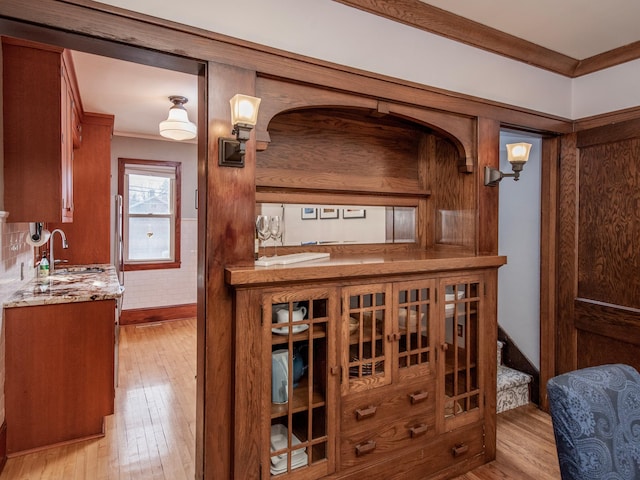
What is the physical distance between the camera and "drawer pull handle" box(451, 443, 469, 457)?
237 cm

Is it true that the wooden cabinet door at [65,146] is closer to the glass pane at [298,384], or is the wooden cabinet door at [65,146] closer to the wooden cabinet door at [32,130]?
the wooden cabinet door at [32,130]

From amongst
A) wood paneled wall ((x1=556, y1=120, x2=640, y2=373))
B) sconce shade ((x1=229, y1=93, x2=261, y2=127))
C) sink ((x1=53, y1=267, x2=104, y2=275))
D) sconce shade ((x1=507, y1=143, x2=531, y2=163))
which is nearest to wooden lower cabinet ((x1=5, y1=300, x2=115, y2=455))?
sink ((x1=53, y1=267, x2=104, y2=275))

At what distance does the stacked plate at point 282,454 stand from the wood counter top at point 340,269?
29.5 inches

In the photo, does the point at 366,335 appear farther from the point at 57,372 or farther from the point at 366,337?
the point at 57,372

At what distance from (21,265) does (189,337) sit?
2374 mm

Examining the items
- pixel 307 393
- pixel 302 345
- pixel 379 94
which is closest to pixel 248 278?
pixel 302 345

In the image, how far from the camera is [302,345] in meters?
1.94

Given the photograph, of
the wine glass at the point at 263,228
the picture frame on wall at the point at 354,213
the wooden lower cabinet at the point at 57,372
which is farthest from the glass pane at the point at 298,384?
the wooden lower cabinet at the point at 57,372

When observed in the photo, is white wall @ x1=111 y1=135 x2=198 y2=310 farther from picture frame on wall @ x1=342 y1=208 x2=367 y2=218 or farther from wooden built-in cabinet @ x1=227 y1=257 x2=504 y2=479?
wooden built-in cabinet @ x1=227 y1=257 x2=504 y2=479

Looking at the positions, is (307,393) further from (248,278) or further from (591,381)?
(591,381)

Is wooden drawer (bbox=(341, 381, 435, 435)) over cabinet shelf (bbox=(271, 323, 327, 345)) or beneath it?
beneath

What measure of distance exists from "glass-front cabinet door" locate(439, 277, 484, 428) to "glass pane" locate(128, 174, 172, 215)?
15.8 ft

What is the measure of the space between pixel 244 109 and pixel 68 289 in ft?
7.22

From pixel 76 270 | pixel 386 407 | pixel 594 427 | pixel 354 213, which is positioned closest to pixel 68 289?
pixel 76 270
